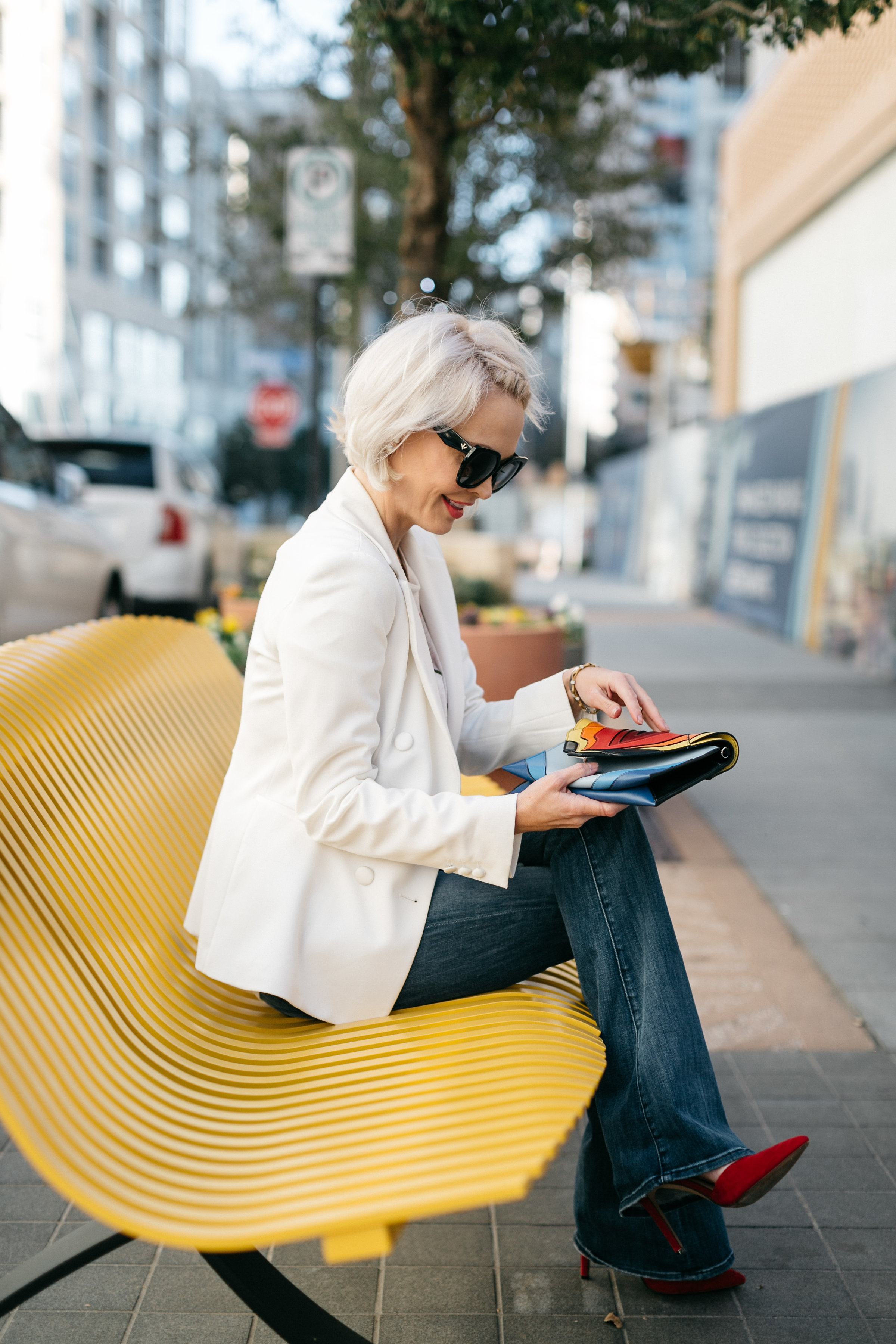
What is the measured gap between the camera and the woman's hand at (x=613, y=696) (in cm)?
243

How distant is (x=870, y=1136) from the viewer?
2.80 meters

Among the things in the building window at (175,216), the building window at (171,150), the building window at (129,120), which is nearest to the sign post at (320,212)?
the building window at (129,120)

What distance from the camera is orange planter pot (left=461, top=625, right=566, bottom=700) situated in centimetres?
481

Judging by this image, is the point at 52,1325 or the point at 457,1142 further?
the point at 52,1325

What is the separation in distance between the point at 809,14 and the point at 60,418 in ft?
145

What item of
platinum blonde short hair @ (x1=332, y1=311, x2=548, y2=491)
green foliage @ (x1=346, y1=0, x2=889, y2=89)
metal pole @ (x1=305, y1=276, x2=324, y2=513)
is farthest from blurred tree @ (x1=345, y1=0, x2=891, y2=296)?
platinum blonde short hair @ (x1=332, y1=311, x2=548, y2=491)

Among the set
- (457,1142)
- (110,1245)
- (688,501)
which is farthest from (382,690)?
(688,501)

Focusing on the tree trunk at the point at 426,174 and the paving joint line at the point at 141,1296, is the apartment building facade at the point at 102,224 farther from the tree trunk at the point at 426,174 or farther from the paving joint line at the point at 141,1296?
the paving joint line at the point at 141,1296

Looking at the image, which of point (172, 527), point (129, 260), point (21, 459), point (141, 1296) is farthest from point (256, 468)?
point (141, 1296)

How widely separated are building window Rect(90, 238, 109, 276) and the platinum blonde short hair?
5320cm

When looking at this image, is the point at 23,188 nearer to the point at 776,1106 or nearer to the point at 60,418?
the point at 60,418

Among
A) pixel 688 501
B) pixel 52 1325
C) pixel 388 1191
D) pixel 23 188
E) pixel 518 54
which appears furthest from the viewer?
pixel 23 188

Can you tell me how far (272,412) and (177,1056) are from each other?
1632 cm

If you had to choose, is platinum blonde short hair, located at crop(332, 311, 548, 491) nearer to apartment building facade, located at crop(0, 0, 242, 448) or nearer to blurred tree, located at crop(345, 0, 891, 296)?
blurred tree, located at crop(345, 0, 891, 296)
